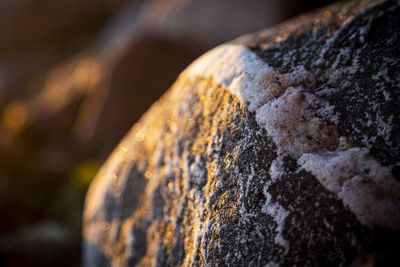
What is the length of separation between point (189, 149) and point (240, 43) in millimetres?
541

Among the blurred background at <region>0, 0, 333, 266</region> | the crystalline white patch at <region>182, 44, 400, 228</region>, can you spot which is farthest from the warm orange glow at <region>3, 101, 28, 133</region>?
the crystalline white patch at <region>182, 44, 400, 228</region>

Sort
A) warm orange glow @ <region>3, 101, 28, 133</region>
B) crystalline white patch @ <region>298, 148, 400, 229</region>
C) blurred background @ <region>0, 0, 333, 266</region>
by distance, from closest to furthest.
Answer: crystalline white patch @ <region>298, 148, 400, 229</region>, blurred background @ <region>0, 0, 333, 266</region>, warm orange glow @ <region>3, 101, 28, 133</region>

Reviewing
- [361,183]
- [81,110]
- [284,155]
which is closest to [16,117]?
[81,110]

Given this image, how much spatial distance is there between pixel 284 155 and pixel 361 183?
0.75 feet

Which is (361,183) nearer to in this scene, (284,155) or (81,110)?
(284,155)

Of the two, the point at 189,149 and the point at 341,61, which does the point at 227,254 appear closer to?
the point at 189,149

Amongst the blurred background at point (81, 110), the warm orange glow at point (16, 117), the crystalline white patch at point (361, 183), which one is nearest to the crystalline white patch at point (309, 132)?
the crystalline white patch at point (361, 183)

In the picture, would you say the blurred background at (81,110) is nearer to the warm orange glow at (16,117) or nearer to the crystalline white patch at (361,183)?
the warm orange glow at (16,117)

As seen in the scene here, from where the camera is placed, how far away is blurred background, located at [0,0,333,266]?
8.72 feet

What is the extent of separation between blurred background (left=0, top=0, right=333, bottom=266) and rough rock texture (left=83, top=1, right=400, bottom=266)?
1559mm

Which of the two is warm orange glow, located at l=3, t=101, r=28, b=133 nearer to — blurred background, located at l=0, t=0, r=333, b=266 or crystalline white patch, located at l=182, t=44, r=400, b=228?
blurred background, located at l=0, t=0, r=333, b=266

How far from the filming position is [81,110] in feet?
15.3

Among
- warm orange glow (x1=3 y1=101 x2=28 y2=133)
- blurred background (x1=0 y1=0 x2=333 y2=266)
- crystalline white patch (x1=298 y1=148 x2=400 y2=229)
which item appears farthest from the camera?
warm orange glow (x1=3 y1=101 x2=28 y2=133)

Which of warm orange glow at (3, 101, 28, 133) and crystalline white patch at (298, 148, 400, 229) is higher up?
crystalline white patch at (298, 148, 400, 229)
